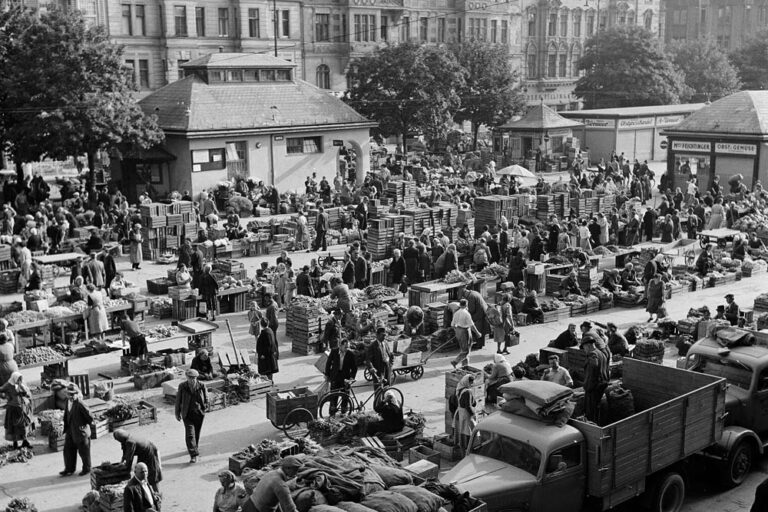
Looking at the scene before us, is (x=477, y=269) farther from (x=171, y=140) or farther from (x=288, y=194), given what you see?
(x=171, y=140)

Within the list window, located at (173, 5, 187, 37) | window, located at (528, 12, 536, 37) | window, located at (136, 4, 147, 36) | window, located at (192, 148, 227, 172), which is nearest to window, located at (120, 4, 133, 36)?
window, located at (136, 4, 147, 36)

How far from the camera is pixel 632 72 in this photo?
72375 millimetres

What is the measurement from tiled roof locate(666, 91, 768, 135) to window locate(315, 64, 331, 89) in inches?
1366

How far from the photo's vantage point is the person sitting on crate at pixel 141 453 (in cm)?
1357

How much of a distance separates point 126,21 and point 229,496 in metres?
58.6

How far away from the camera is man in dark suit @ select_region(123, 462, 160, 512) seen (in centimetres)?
1238

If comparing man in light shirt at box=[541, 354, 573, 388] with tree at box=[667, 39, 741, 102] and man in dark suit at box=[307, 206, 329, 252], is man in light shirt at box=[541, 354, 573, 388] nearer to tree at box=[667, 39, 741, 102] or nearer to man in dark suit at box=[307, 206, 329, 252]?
man in dark suit at box=[307, 206, 329, 252]

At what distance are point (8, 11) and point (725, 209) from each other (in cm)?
2987

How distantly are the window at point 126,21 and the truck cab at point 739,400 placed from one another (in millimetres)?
56711

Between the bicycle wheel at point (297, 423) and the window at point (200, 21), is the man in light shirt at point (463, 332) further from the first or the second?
the window at point (200, 21)

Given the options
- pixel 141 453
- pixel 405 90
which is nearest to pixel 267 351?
pixel 141 453

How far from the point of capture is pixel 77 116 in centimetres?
3694

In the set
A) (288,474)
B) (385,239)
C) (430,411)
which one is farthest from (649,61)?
(288,474)

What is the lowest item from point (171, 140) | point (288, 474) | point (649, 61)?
point (288, 474)
